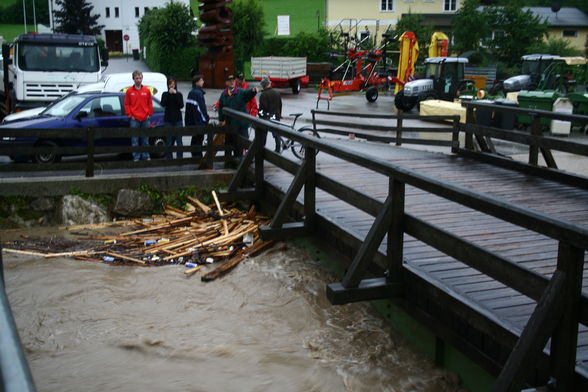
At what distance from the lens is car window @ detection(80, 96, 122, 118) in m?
13.5

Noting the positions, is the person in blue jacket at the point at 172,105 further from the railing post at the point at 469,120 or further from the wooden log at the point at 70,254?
the railing post at the point at 469,120

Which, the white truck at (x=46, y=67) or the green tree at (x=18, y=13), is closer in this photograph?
the white truck at (x=46, y=67)

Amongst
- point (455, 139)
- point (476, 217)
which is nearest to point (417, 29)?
point (455, 139)

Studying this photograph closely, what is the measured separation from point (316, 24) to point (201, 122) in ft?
160

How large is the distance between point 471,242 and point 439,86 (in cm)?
2405

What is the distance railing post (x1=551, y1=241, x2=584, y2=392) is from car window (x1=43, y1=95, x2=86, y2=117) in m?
11.6

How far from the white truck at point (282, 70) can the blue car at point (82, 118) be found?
22626 millimetres

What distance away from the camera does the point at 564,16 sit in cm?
6306

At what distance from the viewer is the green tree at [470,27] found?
151ft

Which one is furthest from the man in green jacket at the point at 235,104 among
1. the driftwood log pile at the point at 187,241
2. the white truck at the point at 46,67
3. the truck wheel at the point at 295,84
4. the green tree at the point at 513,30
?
the green tree at the point at 513,30

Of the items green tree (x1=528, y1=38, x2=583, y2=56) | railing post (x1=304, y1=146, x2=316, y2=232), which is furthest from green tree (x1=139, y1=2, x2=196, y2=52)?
railing post (x1=304, y1=146, x2=316, y2=232)

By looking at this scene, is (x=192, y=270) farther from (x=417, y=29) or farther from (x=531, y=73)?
(x=417, y=29)

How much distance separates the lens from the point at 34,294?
7.85m

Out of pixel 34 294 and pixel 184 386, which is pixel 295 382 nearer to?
pixel 184 386
